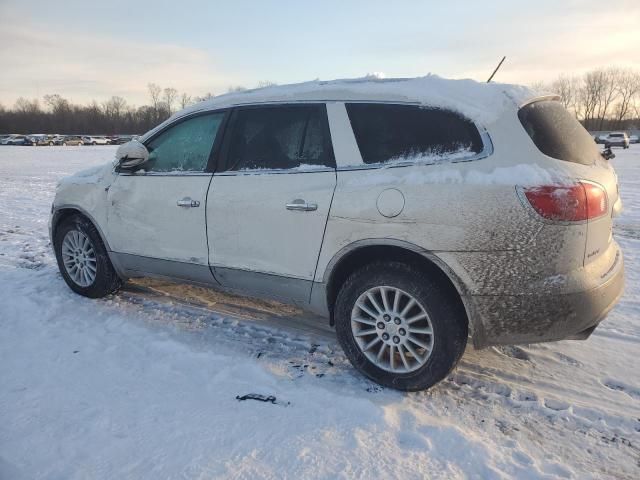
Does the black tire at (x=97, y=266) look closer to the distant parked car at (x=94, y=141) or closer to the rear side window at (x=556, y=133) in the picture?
the rear side window at (x=556, y=133)

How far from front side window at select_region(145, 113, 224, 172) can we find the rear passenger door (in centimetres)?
20

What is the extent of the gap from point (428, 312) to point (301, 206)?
40.8 inches

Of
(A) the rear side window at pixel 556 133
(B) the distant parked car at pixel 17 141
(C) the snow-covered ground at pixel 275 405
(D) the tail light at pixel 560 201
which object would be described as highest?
(A) the rear side window at pixel 556 133

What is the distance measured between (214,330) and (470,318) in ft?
6.61

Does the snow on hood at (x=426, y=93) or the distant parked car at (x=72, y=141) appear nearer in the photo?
the snow on hood at (x=426, y=93)

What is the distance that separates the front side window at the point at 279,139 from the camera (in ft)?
10.6

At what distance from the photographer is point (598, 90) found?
8494 cm

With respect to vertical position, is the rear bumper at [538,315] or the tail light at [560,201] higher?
the tail light at [560,201]

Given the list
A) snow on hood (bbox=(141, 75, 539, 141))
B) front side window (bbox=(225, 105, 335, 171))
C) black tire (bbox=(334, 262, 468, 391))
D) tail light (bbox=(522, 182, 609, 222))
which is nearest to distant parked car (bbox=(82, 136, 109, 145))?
front side window (bbox=(225, 105, 335, 171))

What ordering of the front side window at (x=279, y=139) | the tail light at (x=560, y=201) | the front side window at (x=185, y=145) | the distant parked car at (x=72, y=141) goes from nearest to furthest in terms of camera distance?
the tail light at (x=560, y=201), the front side window at (x=279, y=139), the front side window at (x=185, y=145), the distant parked car at (x=72, y=141)

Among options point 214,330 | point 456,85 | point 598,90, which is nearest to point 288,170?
point 456,85

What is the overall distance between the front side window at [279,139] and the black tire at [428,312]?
2.54 feet

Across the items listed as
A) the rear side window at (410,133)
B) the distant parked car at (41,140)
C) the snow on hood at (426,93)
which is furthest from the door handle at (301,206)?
the distant parked car at (41,140)

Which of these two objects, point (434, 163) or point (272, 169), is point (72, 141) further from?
point (434, 163)
